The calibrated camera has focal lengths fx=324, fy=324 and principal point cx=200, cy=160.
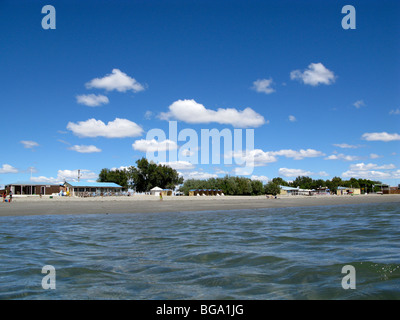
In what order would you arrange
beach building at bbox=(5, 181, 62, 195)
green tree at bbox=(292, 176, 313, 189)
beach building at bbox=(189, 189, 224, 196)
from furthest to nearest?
green tree at bbox=(292, 176, 313, 189) < beach building at bbox=(189, 189, 224, 196) < beach building at bbox=(5, 181, 62, 195)

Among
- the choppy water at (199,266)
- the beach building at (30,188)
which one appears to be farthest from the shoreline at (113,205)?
the beach building at (30,188)

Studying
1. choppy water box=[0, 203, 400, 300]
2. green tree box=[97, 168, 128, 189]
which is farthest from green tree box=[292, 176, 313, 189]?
choppy water box=[0, 203, 400, 300]

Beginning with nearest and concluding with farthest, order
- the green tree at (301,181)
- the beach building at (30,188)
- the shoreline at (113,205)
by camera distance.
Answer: the shoreline at (113,205) < the beach building at (30,188) < the green tree at (301,181)

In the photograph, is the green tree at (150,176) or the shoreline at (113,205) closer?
the shoreline at (113,205)

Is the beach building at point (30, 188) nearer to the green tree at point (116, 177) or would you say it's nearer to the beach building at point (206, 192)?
the green tree at point (116, 177)

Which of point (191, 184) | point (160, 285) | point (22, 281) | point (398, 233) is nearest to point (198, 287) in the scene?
point (160, 285)

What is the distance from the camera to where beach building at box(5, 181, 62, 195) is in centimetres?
7856

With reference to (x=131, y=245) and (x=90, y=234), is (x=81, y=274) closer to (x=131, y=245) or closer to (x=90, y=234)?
(x=131, y=245)

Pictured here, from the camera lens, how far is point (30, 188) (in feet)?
263

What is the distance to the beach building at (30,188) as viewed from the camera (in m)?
78.6

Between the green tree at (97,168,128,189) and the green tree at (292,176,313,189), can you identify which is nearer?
the green tree at (97,168,128,189)

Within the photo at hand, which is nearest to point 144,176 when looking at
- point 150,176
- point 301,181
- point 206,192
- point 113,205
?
point 150,176

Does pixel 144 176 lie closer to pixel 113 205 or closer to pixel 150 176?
pixel 150 176

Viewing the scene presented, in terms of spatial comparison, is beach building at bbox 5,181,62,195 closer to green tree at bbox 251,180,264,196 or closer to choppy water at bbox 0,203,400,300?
green tree at bbox 251,180,264,196
